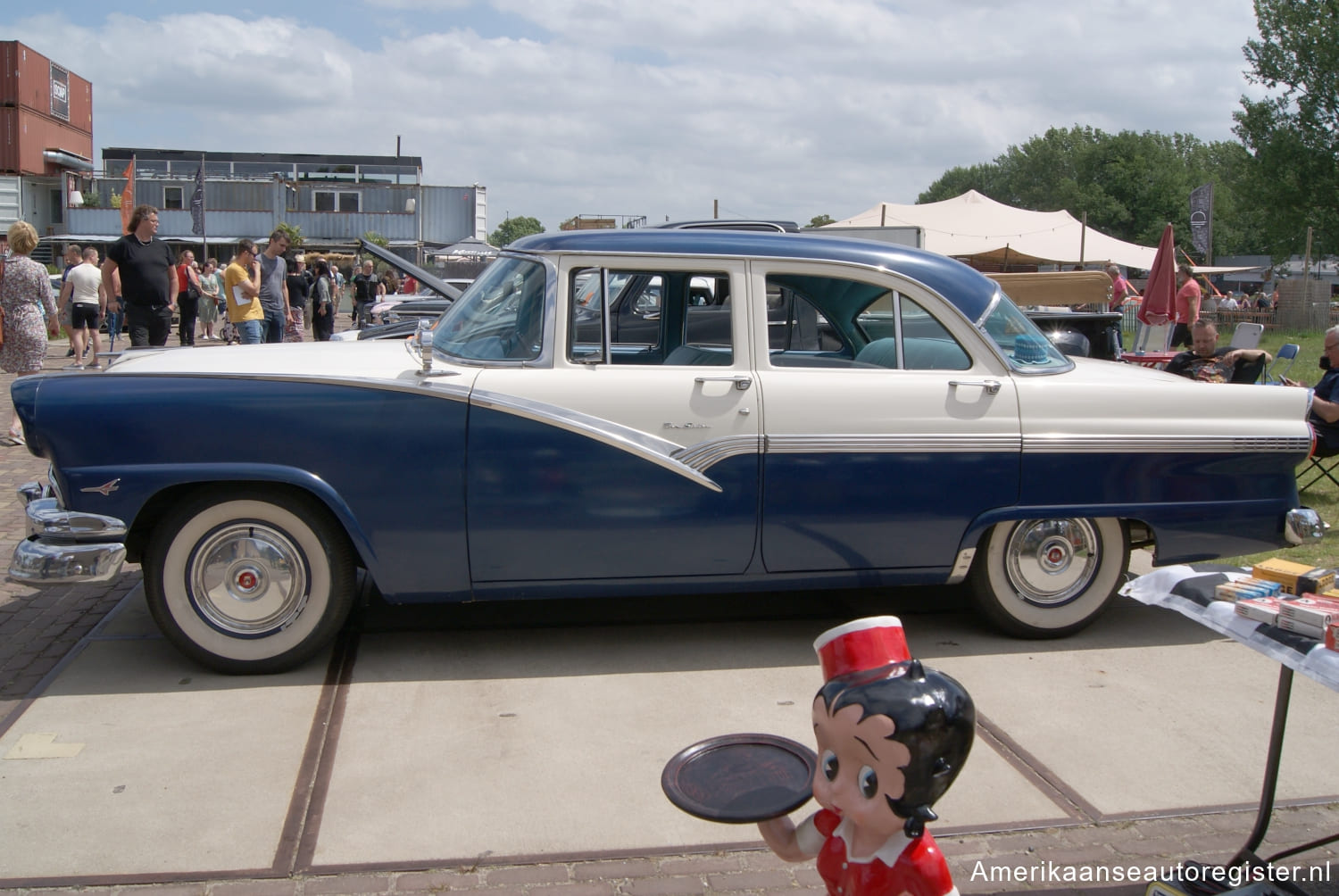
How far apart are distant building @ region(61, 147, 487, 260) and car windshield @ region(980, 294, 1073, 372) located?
39.9 meters

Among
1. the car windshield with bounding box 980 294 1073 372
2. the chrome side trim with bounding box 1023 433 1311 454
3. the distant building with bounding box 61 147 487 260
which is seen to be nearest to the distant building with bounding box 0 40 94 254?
the distant building with bounding box 61 147 487 260

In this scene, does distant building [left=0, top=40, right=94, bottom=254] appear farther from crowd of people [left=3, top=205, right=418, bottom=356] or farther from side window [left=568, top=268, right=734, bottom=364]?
side window [left=568, top=268, right=734, bottom=364]

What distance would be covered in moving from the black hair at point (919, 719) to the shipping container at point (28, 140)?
5622 cm

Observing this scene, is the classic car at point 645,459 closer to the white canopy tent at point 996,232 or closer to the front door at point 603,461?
the front door at point 603,461

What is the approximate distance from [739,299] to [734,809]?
2798 mm

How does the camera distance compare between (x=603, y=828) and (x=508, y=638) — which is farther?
(x=508, y=638)

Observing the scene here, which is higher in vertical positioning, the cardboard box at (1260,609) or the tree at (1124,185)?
the tree at (1124,185)

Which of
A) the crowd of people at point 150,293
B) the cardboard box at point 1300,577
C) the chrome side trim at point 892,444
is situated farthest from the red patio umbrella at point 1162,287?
the cardboard box at point 1300,577

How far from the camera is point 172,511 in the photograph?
412 centimetres

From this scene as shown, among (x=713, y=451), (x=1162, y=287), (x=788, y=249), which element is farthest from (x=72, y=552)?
(x=1162, y=287)

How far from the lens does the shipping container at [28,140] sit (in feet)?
158

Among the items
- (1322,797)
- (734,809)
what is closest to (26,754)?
(734,809)

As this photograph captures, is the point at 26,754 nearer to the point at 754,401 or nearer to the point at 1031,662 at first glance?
the point at 754,401

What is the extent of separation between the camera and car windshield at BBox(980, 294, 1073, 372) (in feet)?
15.1
